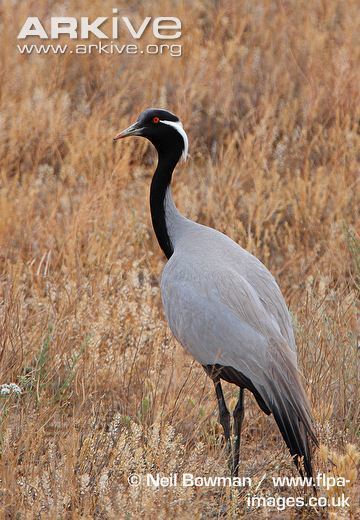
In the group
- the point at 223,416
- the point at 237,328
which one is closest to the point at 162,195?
the point at 237,328

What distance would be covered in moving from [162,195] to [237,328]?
3.34ft

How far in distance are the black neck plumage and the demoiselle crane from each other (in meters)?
0.27

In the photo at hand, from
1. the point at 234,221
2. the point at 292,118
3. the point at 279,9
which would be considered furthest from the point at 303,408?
the point at 279,9

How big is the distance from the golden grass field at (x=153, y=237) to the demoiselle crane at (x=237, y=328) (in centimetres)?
18

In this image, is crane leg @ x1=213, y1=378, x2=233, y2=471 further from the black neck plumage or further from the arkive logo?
the arkive logo

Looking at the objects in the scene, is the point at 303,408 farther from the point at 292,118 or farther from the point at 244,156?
the point at 292,118

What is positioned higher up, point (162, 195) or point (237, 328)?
point (162, 195)

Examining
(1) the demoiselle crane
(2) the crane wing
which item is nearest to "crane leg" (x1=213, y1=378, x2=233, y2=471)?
(1) the demoiselle crane

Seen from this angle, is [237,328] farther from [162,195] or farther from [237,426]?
[162,195]

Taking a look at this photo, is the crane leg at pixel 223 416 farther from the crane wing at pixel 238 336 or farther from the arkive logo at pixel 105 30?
the arkive logo at pixel 105 30

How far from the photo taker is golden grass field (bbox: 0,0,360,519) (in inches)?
146

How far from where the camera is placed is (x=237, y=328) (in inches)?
153

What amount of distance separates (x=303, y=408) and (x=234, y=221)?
2.83 metres

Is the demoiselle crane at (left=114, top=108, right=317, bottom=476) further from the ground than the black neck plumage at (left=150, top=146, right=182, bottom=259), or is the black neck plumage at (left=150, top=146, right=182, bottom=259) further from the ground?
the black neck plumage at (left=150, top=146, right=182, bottom=259)
